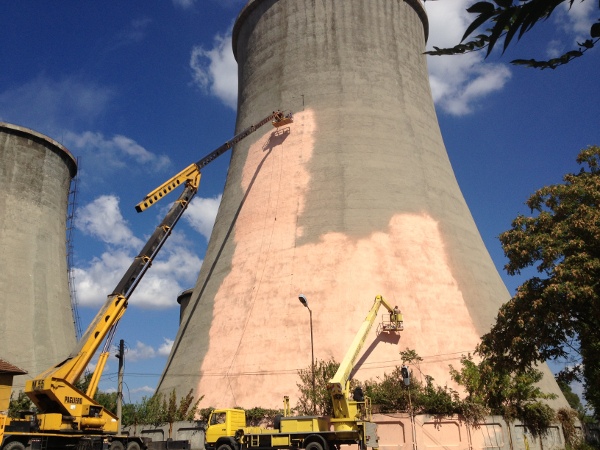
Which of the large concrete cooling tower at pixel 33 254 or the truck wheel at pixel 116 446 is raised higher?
the large concrete cooling tower at pixel 33 254

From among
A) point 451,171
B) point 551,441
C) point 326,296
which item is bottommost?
point 551,441

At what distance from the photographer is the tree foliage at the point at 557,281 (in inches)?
436

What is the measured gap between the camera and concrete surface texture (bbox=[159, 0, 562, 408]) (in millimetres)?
17172

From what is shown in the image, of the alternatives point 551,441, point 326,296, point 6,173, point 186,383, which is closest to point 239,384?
point 186,383

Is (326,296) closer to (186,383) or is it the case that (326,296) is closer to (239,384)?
(239,384)

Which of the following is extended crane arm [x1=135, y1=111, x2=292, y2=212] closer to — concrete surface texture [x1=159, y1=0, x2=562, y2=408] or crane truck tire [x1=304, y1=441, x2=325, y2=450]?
concrete surface texture [x1=159, y1=0, x2=562, y2=408]

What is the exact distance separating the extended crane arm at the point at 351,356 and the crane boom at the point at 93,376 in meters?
6.30

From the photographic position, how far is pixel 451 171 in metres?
22.7

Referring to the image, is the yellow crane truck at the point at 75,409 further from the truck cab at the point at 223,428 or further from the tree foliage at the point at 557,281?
the tree foliage at the point at 557,281

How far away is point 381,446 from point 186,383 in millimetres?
7263

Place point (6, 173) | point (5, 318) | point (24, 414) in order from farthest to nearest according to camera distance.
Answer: point (6, 173), point (5, 318), point (24, 414)

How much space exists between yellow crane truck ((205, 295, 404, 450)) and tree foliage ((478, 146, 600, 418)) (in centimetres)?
365

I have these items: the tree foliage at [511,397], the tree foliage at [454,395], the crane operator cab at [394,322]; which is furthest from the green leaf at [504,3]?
the crane operator cab at [394,322]

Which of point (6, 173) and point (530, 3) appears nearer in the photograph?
point (530, 3)
